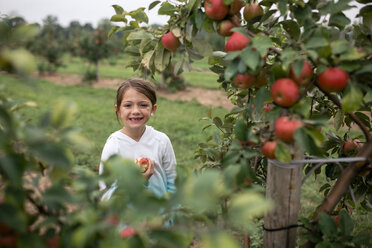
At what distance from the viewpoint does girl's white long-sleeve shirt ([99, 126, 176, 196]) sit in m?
1.71

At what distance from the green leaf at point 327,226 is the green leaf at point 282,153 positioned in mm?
277

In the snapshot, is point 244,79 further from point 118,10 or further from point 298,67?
point 118,10

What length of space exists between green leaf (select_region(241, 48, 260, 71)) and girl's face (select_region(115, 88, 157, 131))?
3.22 ft

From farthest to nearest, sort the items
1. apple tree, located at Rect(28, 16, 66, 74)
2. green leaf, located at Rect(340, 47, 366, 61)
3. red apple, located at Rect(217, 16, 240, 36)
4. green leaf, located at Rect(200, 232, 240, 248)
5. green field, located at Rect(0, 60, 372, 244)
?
apple tree, located at Rect(28, 16, 66, 74) < green field, located at Rect(0, 60, 372, 244) < red apple, located at Rect(217, 16, 240, 36) < green leaf, located at Rect(340, 47, 366, 61) < green leaf, located at Rect(200, 232, 240, 248)

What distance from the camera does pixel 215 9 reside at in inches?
37.3

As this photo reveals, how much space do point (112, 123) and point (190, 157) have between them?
7.00ft

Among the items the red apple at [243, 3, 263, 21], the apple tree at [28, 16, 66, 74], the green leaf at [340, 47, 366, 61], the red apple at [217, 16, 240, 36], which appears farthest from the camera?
the apple tree at [28, 16, 66, 74]

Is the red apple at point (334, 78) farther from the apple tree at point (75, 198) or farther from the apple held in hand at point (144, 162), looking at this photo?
the apple held in hand at point (144, 162)

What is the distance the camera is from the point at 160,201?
0.54 meters

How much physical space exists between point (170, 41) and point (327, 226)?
2.72 feet

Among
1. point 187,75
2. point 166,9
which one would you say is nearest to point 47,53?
point 187,75

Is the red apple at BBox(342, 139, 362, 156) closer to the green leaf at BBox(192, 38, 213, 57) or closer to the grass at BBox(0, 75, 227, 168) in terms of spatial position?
the green leaf at BBox(192, 38, 213, 57)

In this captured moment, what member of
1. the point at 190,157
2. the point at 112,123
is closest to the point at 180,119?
the point at 112,123

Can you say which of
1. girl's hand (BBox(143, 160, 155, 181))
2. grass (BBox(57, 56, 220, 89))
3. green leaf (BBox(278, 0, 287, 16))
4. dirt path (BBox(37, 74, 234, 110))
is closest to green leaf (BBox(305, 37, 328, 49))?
green leaf (BBox(278, 0, 287, 16))
